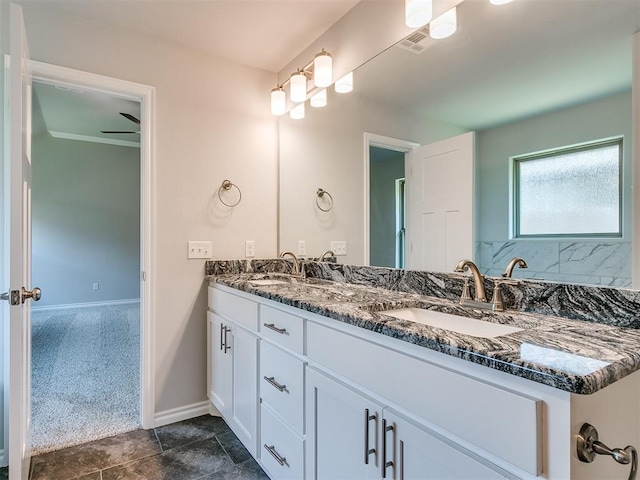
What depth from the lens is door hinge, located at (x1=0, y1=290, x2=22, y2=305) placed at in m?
1.34

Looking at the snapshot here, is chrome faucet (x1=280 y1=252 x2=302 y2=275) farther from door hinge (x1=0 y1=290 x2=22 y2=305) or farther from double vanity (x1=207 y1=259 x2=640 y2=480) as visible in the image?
door hinge (x1=0 y1=290 x2=22 y2=305)

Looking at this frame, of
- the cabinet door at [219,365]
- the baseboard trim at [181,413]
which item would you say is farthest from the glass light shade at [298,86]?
the baseboard trim at [181,413]

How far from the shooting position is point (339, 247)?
226cm

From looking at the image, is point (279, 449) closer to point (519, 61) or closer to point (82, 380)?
point (519, 61)

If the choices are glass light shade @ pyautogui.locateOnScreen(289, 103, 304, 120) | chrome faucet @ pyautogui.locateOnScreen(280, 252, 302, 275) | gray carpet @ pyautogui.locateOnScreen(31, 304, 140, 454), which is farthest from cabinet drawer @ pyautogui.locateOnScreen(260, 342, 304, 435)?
glass light shade @ pyautogui.locateOnScreen(289, 103, 304, 120)

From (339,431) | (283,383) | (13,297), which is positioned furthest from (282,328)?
(13,297)

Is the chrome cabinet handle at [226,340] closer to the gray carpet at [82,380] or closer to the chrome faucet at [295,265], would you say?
the chrome faucet at [295,265]

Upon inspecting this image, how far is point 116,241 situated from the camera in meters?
6.13

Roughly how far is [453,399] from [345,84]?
182cm

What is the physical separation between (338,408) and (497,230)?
0.85 metres

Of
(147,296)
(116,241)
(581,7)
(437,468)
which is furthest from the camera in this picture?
(116,241)

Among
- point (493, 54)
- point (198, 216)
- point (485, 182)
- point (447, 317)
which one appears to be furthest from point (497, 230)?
point (198, 216)

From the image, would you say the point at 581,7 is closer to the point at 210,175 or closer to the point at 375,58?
the point at 375,58

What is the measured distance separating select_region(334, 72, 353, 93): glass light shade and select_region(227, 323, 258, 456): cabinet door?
57.9 inches
